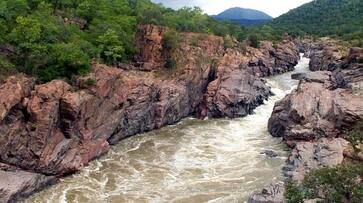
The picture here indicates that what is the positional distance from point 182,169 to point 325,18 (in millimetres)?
111906

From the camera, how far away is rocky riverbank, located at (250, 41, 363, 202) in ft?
92.1

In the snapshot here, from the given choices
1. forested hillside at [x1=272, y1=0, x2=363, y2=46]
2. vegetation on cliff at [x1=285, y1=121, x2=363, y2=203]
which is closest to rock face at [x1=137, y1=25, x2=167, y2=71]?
vegetation on cliff at [x1=285, y1=121, x2=363, y2=203]

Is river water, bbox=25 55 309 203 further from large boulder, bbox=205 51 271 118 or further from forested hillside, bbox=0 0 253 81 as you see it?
forested hillside, bbox=0 0 253 81

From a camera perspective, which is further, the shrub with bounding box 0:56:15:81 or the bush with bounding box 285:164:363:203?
the shrub with bounding box 0:56:15:81

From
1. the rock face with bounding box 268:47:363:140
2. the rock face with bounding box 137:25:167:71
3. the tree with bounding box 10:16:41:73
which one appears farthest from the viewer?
the rock face with bounding box 137:25:167:71

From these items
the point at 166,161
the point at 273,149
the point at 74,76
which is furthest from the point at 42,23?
the point at 273,149

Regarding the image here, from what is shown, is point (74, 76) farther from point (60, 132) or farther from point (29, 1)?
point (29, 1)

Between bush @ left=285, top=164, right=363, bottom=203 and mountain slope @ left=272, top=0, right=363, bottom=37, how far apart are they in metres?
83.3

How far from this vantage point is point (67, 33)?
38.3 m

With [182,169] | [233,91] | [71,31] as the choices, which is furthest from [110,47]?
[182,169]

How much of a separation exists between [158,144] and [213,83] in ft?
43.3

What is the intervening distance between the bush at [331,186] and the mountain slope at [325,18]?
3281 inches

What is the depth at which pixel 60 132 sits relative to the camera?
30906 mm

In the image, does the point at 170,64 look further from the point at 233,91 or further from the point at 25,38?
the point at 25,38
